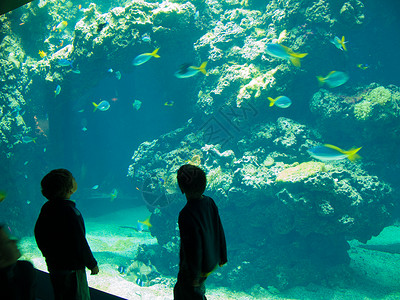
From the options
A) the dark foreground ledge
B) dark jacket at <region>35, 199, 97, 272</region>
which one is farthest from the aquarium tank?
dark jacket at <region>35, 199, 97, 272</region>

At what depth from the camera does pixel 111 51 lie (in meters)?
8.73

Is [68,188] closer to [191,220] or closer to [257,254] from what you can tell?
[191,220]

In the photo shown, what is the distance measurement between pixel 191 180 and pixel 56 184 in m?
1.00

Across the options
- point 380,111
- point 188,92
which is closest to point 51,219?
point 380,111

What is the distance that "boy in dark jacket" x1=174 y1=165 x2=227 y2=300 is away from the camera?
1.32 m

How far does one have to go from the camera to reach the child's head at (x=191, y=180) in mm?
1388

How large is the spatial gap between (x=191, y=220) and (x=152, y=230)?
779cm

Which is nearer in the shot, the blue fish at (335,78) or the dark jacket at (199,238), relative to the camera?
the dark jacket at (199,238)

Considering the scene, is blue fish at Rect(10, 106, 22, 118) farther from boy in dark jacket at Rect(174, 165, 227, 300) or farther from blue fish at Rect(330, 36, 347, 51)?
blue fish at Rect(330, 36, 347, 51)

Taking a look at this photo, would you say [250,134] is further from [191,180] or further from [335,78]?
[191,180]

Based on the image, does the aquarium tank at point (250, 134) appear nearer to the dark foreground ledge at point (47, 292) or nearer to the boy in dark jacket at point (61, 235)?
the dark foreground ledge at point (47, 292)

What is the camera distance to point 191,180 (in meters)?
1.38

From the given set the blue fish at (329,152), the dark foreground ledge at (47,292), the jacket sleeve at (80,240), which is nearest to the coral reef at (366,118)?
the blue fish at (329,152)

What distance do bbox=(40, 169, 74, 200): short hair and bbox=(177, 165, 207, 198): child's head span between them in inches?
34.9
